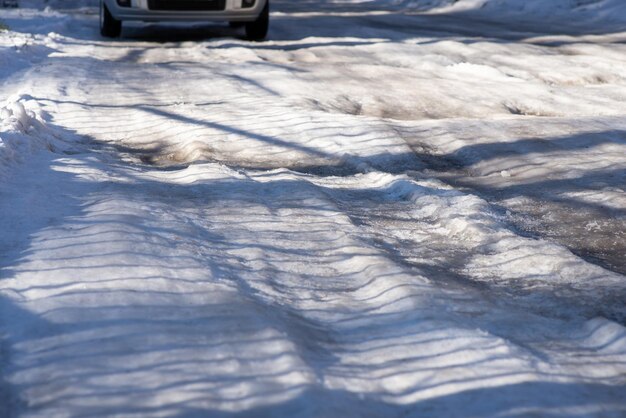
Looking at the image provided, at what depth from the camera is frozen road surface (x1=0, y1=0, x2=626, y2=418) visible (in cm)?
269

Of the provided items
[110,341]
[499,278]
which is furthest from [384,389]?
[499,278]

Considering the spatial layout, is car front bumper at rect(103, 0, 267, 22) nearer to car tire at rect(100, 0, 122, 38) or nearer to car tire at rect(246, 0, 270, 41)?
car tire at rect(246, 0, 270, 41)

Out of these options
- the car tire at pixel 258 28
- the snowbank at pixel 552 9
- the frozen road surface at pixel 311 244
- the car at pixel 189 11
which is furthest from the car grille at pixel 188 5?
the snowbank at pixel 552 9

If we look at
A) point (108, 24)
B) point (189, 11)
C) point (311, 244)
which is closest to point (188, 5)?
point (189, 11)

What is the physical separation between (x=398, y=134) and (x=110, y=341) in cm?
381

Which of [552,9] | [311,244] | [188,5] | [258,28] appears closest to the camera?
[311,244]

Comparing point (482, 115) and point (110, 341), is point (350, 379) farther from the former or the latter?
point (482, 115)

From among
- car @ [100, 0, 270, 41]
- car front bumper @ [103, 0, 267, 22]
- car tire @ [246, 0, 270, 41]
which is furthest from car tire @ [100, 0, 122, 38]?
car tire @ [246, 0, 270, 41]

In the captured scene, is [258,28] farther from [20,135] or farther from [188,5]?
[20,135]

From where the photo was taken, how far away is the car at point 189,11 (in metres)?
11.6

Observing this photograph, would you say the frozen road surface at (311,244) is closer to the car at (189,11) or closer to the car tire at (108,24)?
the car at (189,11)

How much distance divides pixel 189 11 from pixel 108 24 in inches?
50.4

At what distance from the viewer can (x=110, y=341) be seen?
9.38 ft

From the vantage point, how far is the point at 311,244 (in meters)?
4.02
